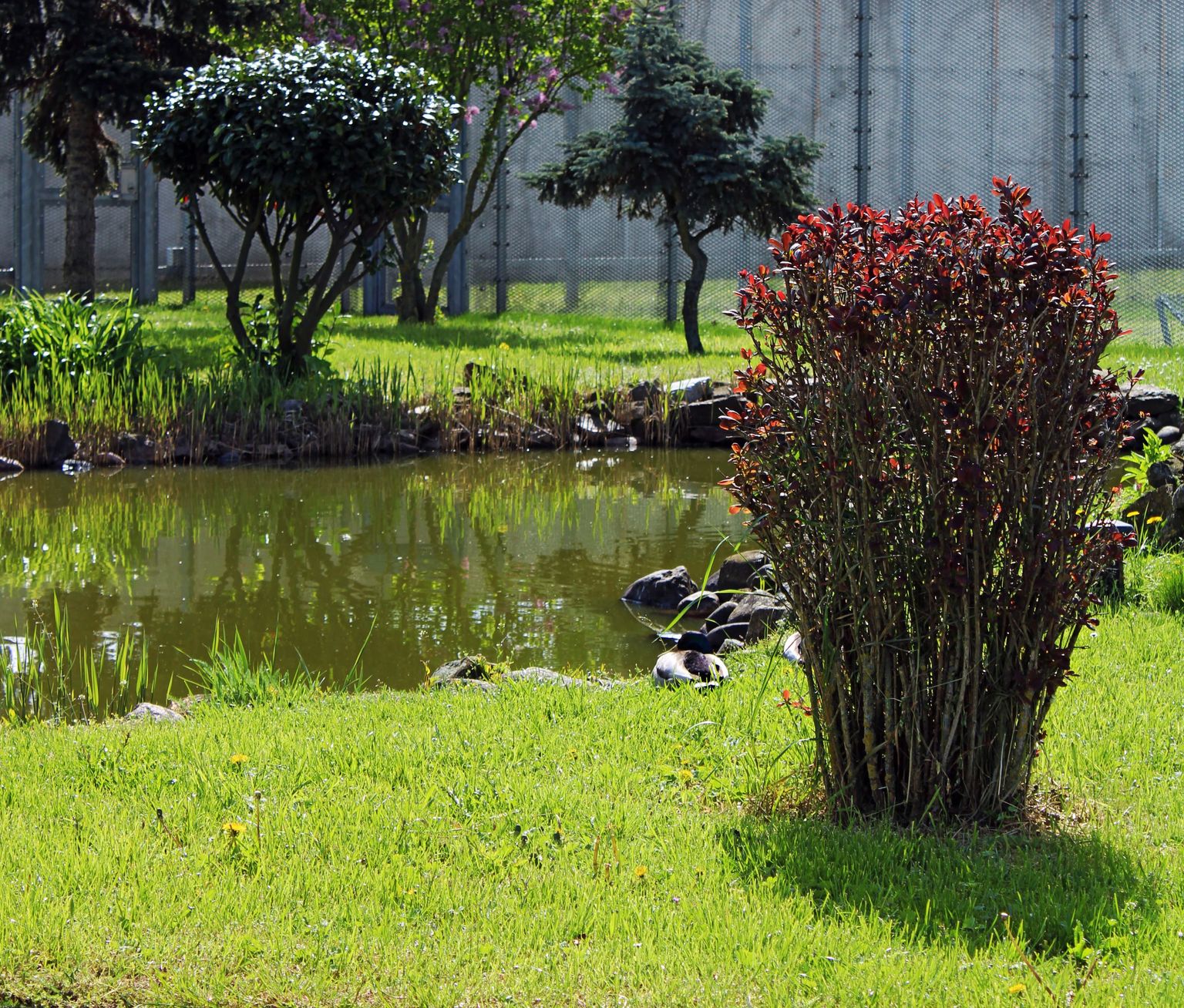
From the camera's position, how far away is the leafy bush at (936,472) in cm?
334

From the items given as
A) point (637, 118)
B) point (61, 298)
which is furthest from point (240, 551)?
point (637, 118)

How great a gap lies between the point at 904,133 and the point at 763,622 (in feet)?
51.2

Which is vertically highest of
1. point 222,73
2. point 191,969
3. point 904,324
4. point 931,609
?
point 222,73

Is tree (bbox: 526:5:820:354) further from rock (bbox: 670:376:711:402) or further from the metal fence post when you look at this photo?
the metal fence post

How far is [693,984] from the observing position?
2.75 meters

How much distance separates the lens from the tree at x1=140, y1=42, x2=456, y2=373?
11484mm

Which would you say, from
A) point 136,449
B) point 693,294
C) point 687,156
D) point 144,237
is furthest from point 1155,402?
point 144,237

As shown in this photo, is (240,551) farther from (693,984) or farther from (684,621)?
(693,984)

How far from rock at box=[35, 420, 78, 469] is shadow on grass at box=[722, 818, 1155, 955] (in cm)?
886

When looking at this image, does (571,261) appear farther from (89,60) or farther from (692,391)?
(692,391)

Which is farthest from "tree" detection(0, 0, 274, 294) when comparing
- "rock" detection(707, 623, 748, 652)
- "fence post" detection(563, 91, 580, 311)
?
"rock" detection(707, 623, 748, 652)

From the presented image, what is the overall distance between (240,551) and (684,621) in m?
2.88

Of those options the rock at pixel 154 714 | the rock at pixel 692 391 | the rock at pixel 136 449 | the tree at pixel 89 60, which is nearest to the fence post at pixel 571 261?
the tree at pixel 89 60

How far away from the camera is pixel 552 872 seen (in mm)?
3262
